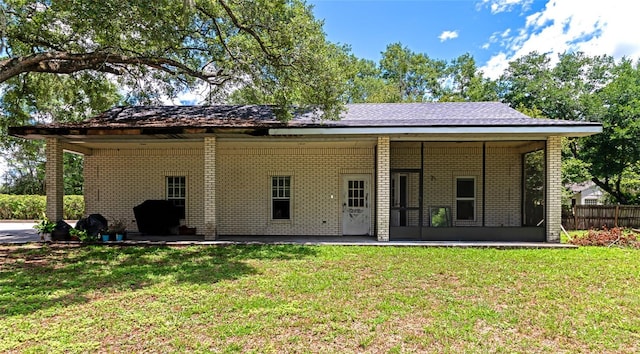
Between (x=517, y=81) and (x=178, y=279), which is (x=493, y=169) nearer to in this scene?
(x=178, y=279)

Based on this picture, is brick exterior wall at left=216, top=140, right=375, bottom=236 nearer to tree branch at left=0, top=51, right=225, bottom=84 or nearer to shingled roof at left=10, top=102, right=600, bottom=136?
shingled roof at left=10, top=102, right=600, bottom=136

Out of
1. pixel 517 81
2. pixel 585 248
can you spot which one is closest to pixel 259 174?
pixel 585 248

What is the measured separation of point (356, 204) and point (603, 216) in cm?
1017

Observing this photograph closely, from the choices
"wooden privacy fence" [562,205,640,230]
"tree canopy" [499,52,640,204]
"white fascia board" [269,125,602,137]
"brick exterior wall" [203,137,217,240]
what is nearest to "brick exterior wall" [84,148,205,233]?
"brick exterior wall" [203,137,217,240]

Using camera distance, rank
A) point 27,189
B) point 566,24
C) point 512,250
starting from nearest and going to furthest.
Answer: point 512,250
point 566,24
point 27,189

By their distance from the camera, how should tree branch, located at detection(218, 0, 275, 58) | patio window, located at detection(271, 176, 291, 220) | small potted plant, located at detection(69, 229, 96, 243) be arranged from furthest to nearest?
patio window, located at detection(271, 176, 291, 220)
small potted plant, located at detection(69, 229, 96, 243)
tree branch, located at detection(218, 0, 275, 58)

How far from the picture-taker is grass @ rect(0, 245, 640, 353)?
13.0 feet

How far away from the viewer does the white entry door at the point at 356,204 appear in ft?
42.0

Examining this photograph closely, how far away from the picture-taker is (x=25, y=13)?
10.0 metres

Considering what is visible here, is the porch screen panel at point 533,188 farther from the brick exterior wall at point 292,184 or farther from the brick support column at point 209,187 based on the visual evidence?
the brick support column at point 209,187

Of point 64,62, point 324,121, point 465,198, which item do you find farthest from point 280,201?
point 64,62

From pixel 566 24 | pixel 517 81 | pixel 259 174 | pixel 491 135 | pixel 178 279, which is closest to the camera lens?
pixel 178 279

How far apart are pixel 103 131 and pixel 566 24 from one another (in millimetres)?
20771

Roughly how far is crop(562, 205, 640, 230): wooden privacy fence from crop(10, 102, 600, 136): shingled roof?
567 cm
